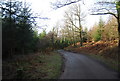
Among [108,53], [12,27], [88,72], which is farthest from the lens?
[108,53]

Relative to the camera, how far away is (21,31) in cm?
926

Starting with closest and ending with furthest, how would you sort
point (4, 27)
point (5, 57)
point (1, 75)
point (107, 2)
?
1. point (1, 75)
2. point (4, 27)
3. point (5, 57)
4. point (107, 2)

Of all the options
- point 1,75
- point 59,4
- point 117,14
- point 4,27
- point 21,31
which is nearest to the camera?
point 1,75

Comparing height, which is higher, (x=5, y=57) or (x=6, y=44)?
(x=6, y=44)

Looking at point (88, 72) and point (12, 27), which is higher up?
point (12, 27)

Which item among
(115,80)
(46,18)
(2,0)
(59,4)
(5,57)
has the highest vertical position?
(2,0)

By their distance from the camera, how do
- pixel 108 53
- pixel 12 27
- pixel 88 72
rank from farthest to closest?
1. pixel 108 53
2. pixel 12 27
3. pixel 88 72

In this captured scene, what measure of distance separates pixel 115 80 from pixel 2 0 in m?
9.83

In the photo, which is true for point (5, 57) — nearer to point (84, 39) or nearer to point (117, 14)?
point (117, 14)

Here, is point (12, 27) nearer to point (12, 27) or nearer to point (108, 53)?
point (12, 27)

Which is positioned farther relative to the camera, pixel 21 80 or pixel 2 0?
pixel 2 0

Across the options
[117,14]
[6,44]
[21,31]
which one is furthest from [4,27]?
[117,14]

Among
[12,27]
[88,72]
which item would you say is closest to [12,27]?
[12,27]

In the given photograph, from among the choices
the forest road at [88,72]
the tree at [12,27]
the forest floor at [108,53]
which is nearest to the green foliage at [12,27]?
the tree at [12,27]
